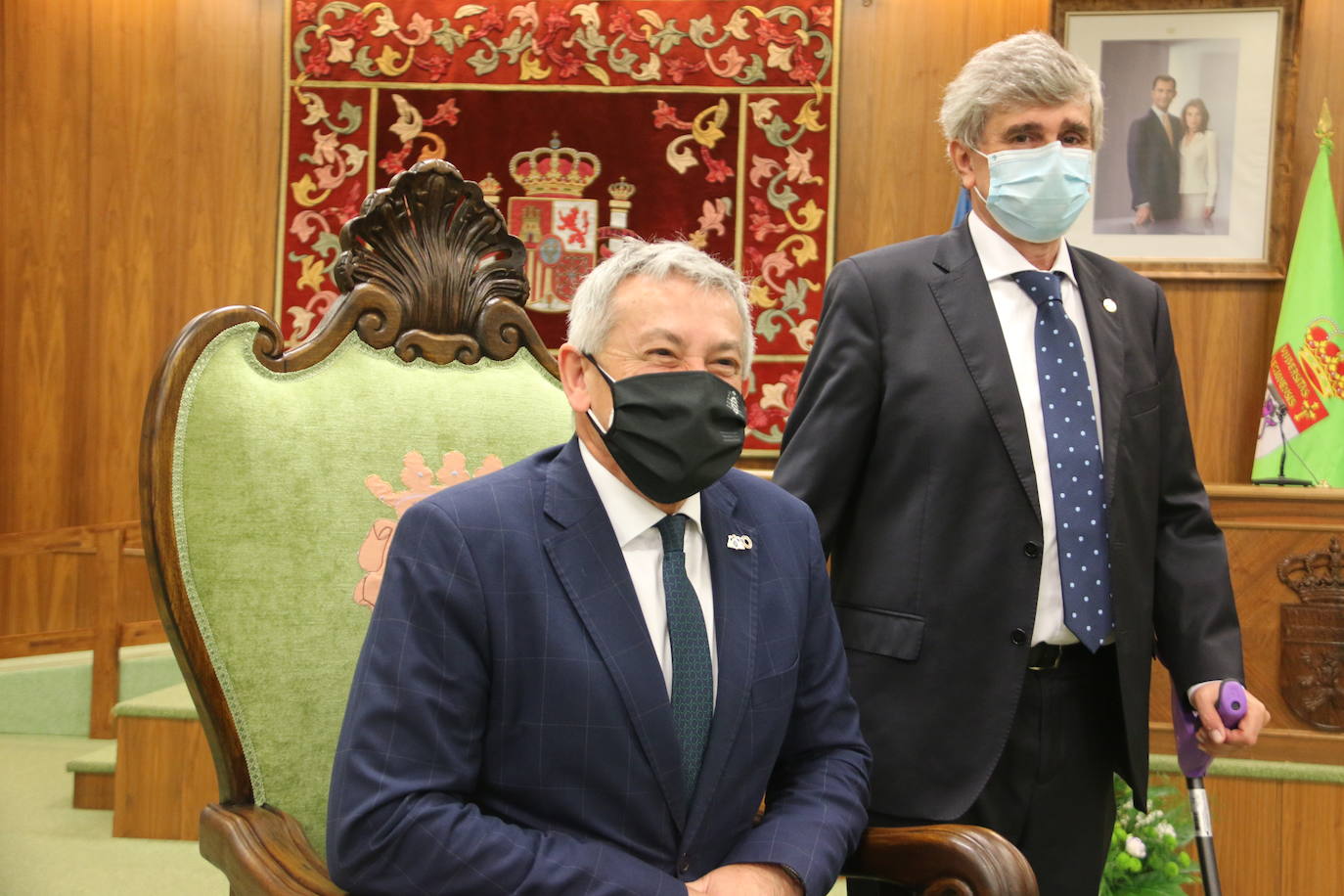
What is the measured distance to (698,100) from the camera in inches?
203

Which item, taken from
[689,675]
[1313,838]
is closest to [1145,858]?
[1313,838]

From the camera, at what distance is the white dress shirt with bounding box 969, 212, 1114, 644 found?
1.91 meters

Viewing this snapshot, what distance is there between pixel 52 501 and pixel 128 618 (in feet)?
1.93

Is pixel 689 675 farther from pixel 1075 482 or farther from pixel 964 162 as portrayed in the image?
pixel 964 162

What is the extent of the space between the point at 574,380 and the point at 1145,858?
2.13 meters

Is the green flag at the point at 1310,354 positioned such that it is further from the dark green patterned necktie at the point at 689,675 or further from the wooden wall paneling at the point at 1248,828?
the dark green patterned necktie at the point at 689,675

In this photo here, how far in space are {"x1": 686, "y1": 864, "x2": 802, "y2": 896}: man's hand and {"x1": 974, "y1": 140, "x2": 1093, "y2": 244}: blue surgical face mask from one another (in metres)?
1.03

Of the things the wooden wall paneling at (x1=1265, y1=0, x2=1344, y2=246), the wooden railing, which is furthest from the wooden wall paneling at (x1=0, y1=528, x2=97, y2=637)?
the wooden wall paneling at (x1=1265, y1=0, x2=1344, y2=246)

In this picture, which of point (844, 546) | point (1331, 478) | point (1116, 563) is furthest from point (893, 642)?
point (1331, 478)

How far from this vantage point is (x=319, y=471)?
1.80 meters

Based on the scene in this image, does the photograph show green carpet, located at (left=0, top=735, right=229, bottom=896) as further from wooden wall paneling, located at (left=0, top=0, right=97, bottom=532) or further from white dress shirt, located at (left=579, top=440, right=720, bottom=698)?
white dress shirt, located at (left=579, top=440, right=720, bottom=698)

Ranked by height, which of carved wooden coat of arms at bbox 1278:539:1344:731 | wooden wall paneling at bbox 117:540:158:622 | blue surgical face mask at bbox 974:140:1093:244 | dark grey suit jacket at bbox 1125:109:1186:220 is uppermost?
dark grey suit jacket at bbox 1125:109:1186:220

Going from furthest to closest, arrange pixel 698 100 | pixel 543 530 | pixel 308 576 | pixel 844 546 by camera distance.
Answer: pixel 698 100 < pixel 844 546 < pixel 308 576 < pixel 543 530

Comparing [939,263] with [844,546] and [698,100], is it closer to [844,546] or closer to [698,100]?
[844,546]
